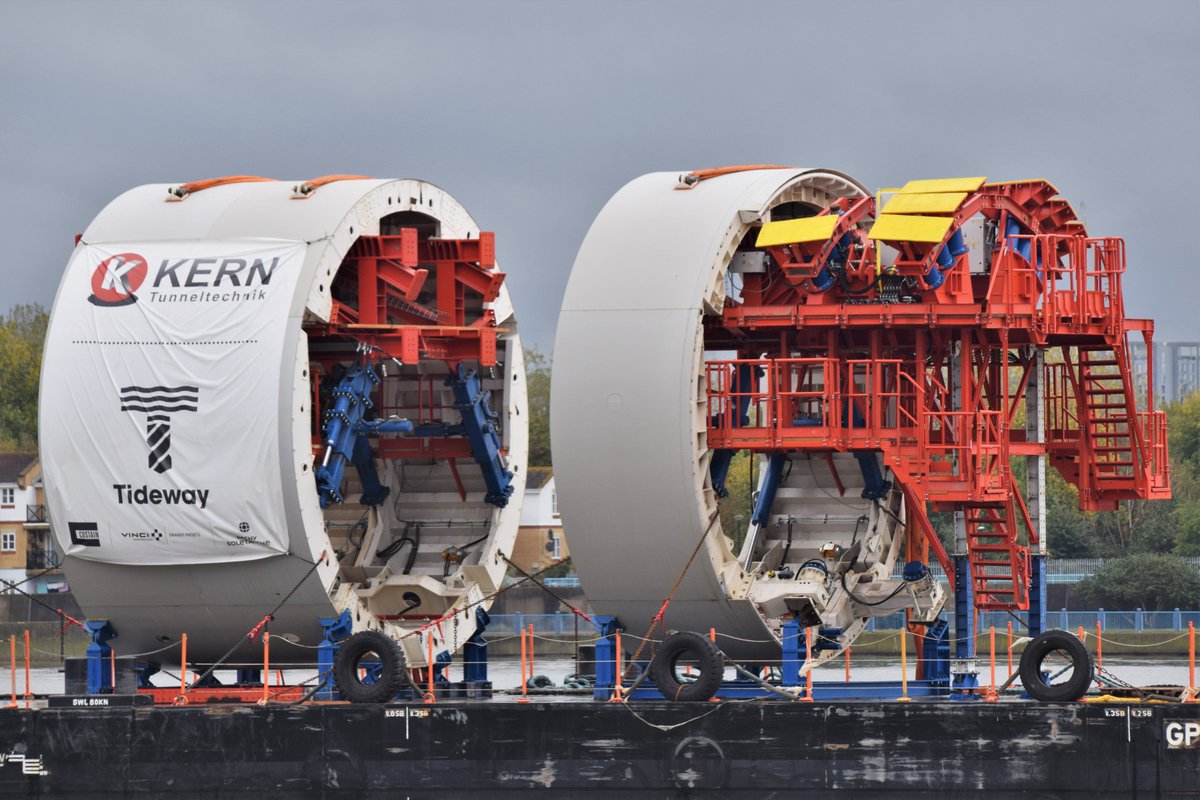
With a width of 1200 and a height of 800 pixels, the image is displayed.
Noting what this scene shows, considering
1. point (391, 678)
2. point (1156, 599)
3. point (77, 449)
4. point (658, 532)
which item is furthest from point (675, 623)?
point (1156, 599)

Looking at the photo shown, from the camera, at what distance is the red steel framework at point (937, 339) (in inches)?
1439

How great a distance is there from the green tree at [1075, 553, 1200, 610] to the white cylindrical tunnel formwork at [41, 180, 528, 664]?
43479mm

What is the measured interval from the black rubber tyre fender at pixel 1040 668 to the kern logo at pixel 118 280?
558 inches

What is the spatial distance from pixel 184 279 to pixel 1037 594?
1357 cm

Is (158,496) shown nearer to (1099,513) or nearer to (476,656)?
(476,656)

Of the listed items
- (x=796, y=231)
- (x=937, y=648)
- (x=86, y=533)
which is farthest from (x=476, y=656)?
(x=796, y=231)

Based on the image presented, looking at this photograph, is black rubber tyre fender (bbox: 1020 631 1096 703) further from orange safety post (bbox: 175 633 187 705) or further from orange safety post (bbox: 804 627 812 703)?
orange safety post (bbox: 175 633 187 705)

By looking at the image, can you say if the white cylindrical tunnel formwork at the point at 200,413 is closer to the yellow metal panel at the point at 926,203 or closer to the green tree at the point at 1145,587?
the yellow metal panel at the point at 926,203

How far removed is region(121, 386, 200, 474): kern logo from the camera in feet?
123

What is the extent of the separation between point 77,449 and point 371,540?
259 inches

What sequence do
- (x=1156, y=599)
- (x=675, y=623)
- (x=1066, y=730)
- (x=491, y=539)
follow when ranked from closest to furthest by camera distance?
(x=1066, y=730), (x=675, y=623), (x=491, y=539), (x=1156, y=599)

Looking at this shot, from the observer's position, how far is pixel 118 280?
126 feet

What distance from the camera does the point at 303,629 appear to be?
37938 millimetres

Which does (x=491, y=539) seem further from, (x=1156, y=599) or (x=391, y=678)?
(x=1156, y=599)
